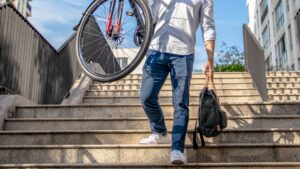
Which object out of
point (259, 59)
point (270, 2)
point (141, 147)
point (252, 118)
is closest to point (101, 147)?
point (141, 147)

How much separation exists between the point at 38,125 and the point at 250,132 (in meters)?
2.49

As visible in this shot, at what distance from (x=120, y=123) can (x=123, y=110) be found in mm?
567

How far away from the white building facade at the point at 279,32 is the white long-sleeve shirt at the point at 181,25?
17.5m

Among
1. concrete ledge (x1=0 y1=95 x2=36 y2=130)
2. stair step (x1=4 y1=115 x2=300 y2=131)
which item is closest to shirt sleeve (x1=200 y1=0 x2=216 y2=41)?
stair step (x1=4 y1=115 x2=300 y2=131)

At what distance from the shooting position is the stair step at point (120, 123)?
4.79 metres

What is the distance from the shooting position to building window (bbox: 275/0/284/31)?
2892cm

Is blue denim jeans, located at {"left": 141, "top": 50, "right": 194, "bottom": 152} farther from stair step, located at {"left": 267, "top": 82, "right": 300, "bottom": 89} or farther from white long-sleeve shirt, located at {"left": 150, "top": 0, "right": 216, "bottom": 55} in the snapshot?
stair step, located at {"left": 267, "top": 82, "right": 300, "bottom": 89}

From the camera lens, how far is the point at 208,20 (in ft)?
11.9

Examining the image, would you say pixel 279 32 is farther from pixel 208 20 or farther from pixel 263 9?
pixel 208 20

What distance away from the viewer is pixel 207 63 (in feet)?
11.8

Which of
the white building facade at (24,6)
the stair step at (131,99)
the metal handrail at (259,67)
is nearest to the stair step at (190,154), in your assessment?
the metal handrail at (259,67)

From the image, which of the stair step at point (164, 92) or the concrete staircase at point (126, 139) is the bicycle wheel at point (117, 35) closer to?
the concrete staircase at point (126, 139)

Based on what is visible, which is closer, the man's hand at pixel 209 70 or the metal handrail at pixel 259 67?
the man's hand at pixel 209 70

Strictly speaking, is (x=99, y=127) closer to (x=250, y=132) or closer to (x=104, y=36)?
(x=104, y=36)
